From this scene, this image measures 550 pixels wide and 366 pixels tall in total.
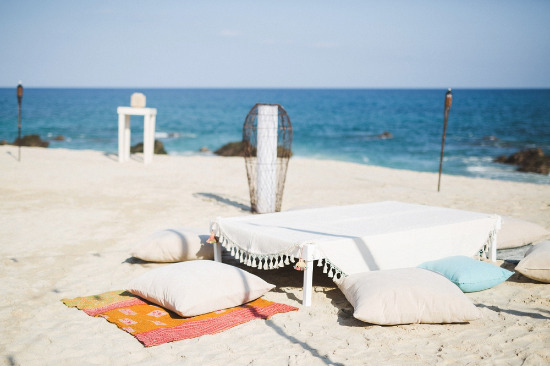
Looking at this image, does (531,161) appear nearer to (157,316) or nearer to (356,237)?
(356,237)

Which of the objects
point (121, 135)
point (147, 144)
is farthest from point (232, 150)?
point (121, 135)

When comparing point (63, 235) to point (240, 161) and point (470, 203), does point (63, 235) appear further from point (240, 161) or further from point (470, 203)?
point (240, 161)

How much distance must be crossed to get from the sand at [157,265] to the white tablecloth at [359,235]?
356mm

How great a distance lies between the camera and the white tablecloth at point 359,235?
13.6 ft

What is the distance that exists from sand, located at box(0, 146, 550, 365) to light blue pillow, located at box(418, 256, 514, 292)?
0.31 ft

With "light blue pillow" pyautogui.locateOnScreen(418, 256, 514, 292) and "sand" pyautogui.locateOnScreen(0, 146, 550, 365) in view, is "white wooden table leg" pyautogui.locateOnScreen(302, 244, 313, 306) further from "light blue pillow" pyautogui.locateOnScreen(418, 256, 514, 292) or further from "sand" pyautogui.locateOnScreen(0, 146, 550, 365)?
"light blue pillow" pyautogui.locateOnScreen(418, 256, 514, 292)

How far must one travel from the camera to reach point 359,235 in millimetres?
4340

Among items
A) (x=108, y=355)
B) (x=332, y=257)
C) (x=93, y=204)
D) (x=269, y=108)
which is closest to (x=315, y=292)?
(x=332, y=257)

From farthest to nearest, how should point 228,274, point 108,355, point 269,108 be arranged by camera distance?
point 269,108, point 228,274, point 108,355

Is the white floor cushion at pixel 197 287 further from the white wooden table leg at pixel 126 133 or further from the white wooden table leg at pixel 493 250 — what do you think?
the white wooden table leg at pixel 126 133

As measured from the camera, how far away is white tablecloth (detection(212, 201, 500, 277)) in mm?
4145

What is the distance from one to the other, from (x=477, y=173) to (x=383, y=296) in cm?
1396

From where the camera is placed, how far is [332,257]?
406 centimetres

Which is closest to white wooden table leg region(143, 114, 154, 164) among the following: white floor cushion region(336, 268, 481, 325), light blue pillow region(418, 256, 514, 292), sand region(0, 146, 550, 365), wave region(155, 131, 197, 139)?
sand region(0, 146, 550, 365)
